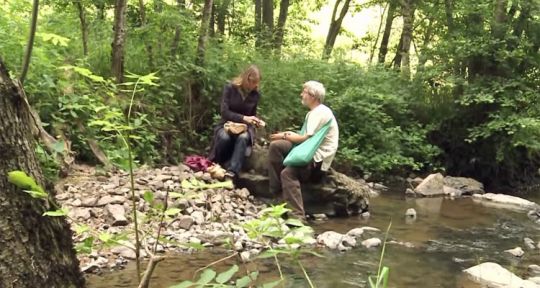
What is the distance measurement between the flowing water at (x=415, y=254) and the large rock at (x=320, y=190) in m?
0.25

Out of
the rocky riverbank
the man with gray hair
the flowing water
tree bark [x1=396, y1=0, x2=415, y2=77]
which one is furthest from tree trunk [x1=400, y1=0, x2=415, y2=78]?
the rocky riverbank

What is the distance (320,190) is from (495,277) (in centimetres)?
298

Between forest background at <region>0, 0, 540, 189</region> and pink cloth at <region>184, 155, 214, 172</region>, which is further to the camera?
pink cloth at <region>184, 155, 214, 172</region>

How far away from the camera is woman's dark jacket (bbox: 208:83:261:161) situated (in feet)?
25.2

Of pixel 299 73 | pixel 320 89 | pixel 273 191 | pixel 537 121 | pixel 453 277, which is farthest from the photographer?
pixel 299 73

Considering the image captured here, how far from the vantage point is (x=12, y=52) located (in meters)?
6.82

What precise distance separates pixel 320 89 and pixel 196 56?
11.0ft

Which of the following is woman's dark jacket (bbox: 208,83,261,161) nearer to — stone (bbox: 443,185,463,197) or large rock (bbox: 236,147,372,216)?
large rock (bbox: 236,147,372,216)

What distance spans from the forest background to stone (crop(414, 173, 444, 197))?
2.76 ft

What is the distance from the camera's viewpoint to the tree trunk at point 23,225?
161 cm

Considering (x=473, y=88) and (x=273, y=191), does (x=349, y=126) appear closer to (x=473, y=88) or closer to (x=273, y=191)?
(x=473, y=88)

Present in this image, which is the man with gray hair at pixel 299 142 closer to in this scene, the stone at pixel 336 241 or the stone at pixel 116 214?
the stone at pixel 336 241

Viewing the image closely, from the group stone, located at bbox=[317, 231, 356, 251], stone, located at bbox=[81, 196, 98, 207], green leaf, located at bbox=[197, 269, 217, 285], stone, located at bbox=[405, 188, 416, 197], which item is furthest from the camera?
stone, located at bbox=[405, 188, 416, 197]

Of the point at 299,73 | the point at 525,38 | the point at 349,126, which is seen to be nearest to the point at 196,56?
the point at 299,73
